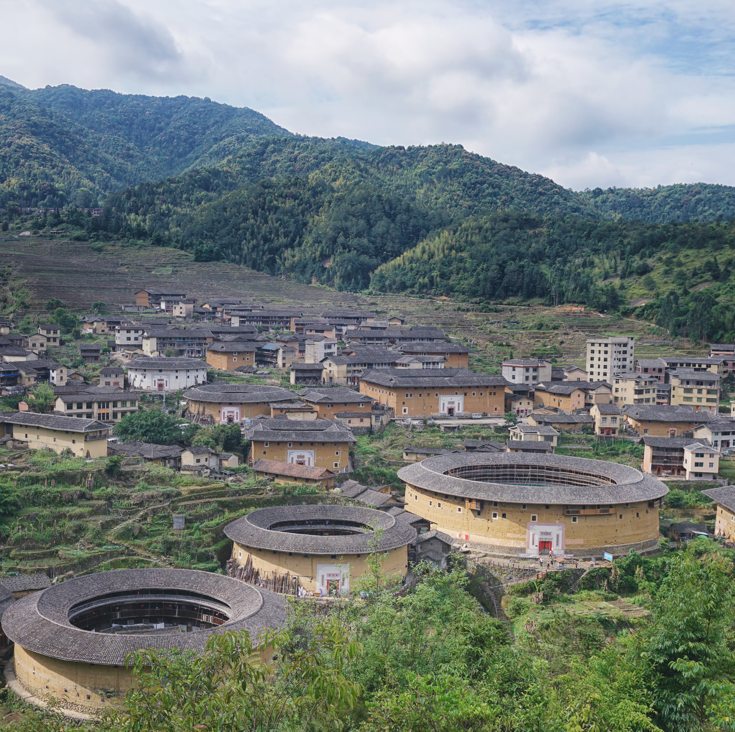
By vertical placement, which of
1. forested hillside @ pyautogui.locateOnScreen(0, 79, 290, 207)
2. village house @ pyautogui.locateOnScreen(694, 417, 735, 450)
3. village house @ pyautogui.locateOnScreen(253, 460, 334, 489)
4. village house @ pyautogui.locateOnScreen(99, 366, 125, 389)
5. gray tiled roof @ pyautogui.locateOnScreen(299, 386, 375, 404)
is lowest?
village house @ pyautogui.locateOnScreen(253, 460, 334, 489)

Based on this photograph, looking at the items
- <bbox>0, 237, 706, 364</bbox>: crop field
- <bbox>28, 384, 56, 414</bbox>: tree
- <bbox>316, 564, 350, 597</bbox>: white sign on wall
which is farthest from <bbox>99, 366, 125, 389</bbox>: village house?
<bbox>316, 564, 350, 597</bbox>: white sign on wall

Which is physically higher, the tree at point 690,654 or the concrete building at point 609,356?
the concrete building at point 609,356

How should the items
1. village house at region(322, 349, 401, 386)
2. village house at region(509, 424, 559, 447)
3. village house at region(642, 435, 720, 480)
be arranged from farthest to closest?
1. village house at region(322, 349, 401, 386)
2. village house at region(509, 424, 559, 447)
3. village house at region(642, 435, 720, 480)

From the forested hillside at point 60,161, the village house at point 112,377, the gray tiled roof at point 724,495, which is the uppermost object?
the forested hillside at point 60,161

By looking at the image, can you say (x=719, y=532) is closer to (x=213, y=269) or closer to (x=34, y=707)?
(x=34, y=707)

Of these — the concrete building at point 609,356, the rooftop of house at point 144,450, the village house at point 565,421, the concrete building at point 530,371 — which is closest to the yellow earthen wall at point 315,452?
the rooftop of house at point 144,450

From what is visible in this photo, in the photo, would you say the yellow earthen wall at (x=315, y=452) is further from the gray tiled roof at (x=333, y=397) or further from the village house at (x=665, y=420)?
the village house at (x=665, y=420)

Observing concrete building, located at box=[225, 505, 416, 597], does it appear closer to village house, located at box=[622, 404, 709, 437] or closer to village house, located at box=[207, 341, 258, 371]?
village house, located at box=[622, 404, 709, 437]

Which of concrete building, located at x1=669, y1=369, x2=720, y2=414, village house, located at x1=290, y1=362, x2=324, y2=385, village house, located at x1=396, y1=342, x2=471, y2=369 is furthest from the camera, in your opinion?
village house, located at x1=396, y1=342, x2=471, y2=369
